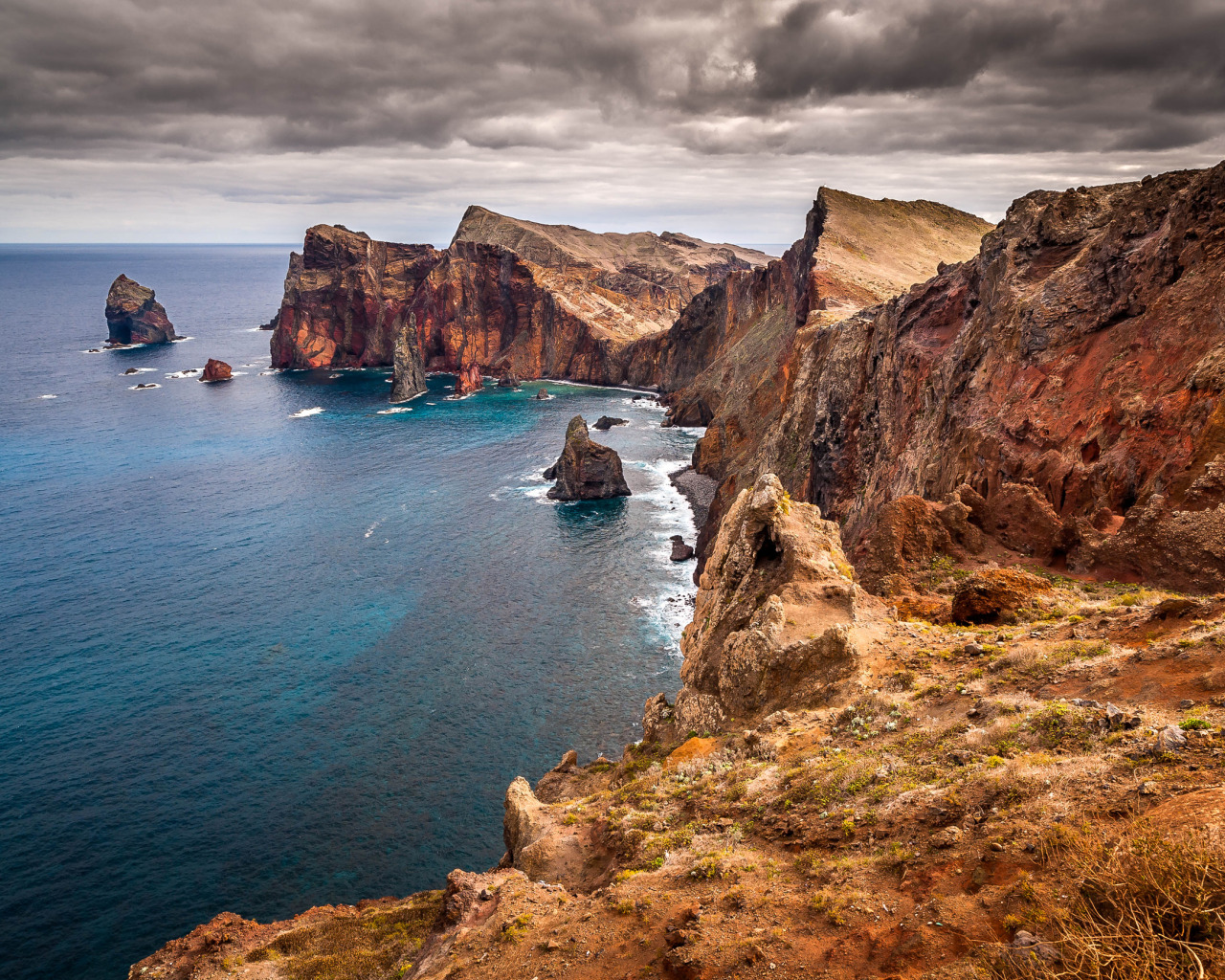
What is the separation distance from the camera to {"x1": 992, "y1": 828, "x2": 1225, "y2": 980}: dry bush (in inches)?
283

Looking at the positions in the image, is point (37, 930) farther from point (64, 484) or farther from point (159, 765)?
point (64, 484)

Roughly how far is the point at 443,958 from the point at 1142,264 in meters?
42.0

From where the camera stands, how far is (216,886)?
41719 millimetres

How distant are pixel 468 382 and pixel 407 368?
17.5 m

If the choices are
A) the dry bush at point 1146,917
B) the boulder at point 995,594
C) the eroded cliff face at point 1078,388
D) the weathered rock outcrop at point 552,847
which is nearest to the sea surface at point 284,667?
the weathered rock outcrop at point 552,847

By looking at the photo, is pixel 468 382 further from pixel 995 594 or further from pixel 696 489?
pixel 995 594

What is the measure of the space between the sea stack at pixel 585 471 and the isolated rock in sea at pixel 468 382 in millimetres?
84068

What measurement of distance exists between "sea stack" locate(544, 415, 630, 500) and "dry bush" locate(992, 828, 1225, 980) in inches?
3753

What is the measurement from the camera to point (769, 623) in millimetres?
25359

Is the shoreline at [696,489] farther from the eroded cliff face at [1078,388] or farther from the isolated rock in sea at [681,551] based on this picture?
the eroded cliff face at [1078,388]

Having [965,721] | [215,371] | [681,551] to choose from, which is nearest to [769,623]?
[965,721]

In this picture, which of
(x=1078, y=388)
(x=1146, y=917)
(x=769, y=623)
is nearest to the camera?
(x=1146, y=917)

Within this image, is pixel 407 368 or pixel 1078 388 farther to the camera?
pixel 407 368

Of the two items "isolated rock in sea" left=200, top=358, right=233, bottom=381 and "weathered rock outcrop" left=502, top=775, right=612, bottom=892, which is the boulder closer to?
"weathered rock outcrop" left=502, top=775, right=612, bottom=892
